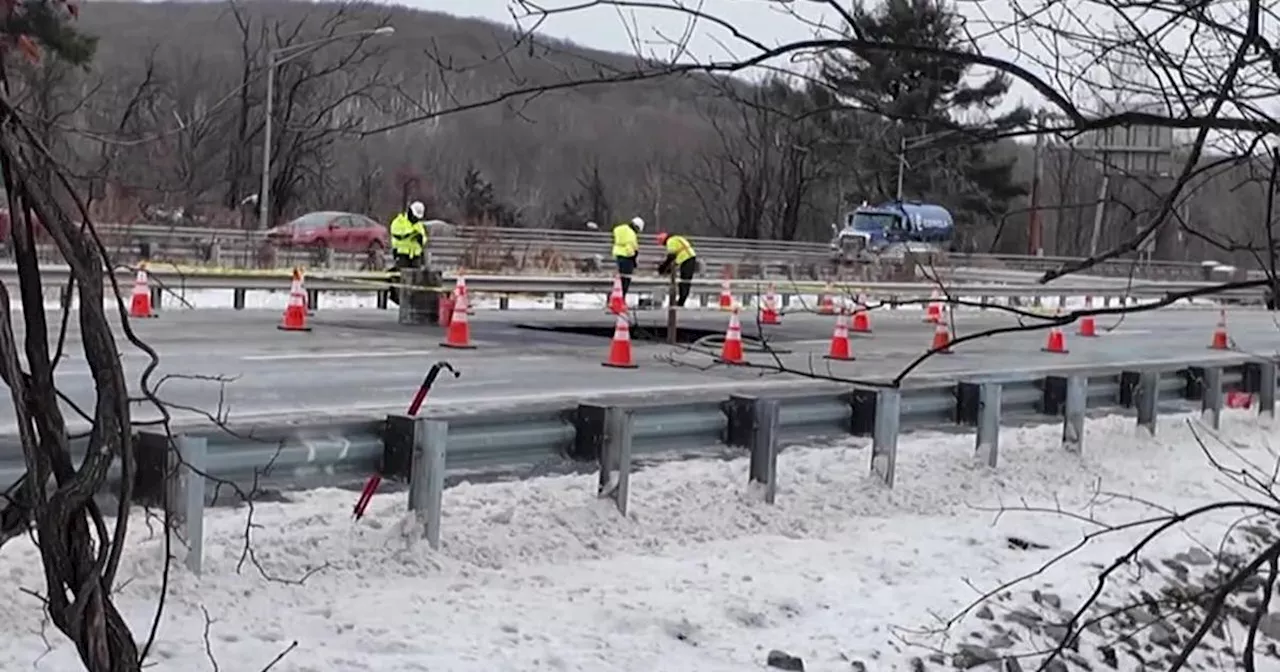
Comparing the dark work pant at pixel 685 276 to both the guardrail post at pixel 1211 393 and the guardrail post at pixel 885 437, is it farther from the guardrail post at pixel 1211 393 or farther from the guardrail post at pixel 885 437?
the guardrail post at pixel 885 437

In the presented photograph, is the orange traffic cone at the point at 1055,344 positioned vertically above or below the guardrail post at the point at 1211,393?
below

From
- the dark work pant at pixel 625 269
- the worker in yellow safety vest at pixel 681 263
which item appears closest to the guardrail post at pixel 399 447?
the worker in yellow safety vest at pixel 681 263

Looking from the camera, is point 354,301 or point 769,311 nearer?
point 769,311

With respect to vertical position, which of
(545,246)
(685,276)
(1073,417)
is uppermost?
(545,246)

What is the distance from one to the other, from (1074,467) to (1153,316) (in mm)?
27906

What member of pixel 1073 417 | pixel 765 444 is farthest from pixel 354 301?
pixel 765 444

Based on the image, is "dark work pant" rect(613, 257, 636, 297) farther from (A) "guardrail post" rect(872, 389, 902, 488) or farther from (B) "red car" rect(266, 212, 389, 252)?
(A) "guardrail post" rect(872, 389, 902, 488)

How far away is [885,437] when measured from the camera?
9.20 m

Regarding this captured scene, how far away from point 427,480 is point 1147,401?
725 centimetres

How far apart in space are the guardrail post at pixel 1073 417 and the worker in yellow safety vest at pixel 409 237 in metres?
13.9

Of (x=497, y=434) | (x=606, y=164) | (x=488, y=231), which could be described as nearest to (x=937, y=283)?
(x=497, y=434)

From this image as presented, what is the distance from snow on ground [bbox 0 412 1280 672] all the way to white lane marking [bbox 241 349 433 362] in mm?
7960

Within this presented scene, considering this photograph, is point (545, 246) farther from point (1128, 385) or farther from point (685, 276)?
point (1128, 385)

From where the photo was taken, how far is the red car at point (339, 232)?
36.8 metres
